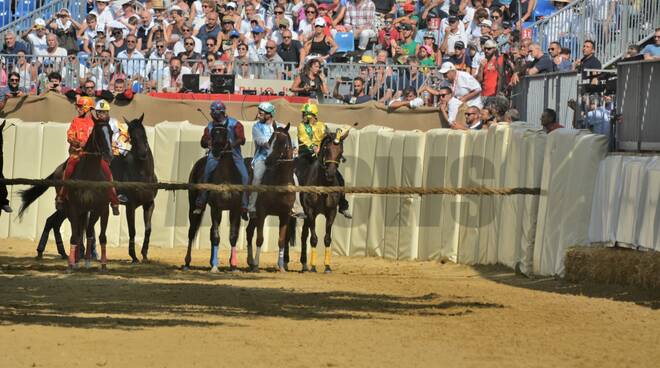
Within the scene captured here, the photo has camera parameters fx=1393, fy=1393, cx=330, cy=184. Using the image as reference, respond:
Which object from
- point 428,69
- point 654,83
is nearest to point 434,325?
point 654,83

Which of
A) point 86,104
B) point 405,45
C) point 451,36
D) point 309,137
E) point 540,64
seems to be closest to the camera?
point 86,104

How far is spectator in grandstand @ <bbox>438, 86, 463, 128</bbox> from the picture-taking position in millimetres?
25797

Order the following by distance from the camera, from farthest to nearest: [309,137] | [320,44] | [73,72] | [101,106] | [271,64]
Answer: [73,72], [320,44], [271,64], [309,137], [101,106]

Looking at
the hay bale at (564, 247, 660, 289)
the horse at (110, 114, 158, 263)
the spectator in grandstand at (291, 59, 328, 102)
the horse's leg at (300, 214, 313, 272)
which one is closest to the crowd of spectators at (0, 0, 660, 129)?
the spectator in grandstand at (291, 59, 328, 102)

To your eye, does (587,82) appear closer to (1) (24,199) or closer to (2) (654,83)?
(2) (654,83)

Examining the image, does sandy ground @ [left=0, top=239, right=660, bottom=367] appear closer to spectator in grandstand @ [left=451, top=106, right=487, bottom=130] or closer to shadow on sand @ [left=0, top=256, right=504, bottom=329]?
shadow on sand @ [left=0, top=256, right=504, bottom=329]

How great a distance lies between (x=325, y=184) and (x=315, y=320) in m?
7.72

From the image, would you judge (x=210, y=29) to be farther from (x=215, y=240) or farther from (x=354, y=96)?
(x=215, y=240)

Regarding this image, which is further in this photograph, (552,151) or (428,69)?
(428,69)

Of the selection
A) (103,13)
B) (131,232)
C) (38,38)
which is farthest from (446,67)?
(38,38)

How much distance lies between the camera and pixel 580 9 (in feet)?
77.7

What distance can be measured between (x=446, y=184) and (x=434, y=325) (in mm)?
10154

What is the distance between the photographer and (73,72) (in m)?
28.0

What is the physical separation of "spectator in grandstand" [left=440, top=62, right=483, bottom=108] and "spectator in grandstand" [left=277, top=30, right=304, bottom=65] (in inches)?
138
